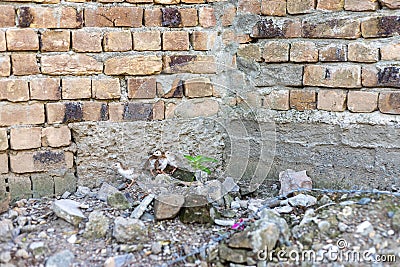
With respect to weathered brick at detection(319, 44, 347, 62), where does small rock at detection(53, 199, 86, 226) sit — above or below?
below

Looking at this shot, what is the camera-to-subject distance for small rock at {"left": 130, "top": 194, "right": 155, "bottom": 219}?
1845mm

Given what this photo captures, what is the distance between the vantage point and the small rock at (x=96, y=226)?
1715 mm

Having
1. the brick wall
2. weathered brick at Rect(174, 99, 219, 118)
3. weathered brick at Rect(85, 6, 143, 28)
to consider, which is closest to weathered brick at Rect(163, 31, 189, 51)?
the brick wall

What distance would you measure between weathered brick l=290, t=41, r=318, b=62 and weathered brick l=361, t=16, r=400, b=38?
0.72 feet

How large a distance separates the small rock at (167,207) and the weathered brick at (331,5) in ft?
3.43

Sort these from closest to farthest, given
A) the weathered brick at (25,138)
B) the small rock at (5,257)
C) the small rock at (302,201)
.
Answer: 1. the small rock at (5,257)
2. the small rock at (302,201)
3. the weathered brick at (25,138)

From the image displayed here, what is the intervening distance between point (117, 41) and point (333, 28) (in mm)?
967

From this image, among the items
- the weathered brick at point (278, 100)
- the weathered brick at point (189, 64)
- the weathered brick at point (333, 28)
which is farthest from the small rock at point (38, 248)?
the weathered brick at point (333, 28)

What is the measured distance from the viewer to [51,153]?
205 centimetres

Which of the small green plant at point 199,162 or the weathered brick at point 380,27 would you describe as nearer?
the weathered brick at point 380,27

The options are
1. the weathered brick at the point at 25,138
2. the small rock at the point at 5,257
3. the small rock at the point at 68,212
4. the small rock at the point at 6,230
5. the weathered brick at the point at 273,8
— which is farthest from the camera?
the weathered brick at the point at 273,8

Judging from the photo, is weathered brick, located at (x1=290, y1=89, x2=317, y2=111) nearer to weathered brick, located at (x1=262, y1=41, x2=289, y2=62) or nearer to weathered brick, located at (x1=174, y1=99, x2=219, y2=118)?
weathered brick, located at (x1=262, y1=41, x2=289, y2=62)

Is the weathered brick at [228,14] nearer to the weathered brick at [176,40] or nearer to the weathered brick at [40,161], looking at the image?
the weathered brick at [176,40]

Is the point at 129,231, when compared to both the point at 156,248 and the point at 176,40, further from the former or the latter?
the point at 176,40
